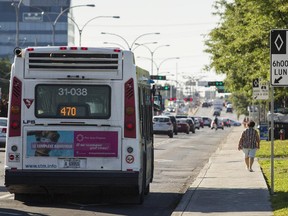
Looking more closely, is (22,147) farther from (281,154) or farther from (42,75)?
(281,154)

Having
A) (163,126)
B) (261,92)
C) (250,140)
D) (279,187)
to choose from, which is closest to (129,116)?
(279,187)

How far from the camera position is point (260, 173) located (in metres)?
25.4

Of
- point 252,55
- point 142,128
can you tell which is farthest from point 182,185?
point 252,55

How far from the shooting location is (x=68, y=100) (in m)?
16.7

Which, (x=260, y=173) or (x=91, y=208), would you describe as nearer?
(x=91, y=208)

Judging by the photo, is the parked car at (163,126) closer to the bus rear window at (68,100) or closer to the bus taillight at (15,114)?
the bus rear window at (68,100)

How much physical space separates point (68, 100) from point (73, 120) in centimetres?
36

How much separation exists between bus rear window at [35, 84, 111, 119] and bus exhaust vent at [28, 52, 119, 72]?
0.32 meters

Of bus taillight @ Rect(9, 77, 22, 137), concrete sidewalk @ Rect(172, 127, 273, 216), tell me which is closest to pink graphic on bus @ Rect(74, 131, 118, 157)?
bus taillight @ Rect(9, 77, 22, 137)

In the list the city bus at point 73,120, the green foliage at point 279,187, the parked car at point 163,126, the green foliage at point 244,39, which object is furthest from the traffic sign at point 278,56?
the parked car at point 163,126

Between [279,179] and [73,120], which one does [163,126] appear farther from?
[73,120]

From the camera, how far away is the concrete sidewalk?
15555 mm

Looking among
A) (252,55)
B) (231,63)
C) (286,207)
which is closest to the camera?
(286,207)

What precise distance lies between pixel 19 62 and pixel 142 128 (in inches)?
102
